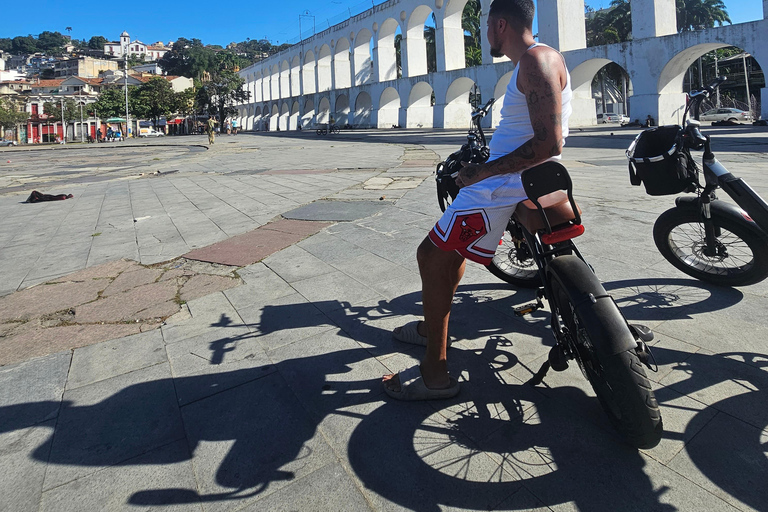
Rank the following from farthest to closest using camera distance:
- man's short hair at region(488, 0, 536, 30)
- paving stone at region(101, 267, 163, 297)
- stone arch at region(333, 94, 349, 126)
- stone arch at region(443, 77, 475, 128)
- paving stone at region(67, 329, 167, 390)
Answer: stone arch at region(333, 94, 349, 126), stone arch at region(443, 77, 475, 128), paving stone at region(101, 267, 163, 297), paving stone at region(67, 329, 167, 390), man's short hair at region(488, 0, 536, 30)

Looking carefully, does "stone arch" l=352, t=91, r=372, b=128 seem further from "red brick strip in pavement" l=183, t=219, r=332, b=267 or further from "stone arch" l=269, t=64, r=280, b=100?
"red brick strip in pavement" l=183, t=219, r=332, b=267

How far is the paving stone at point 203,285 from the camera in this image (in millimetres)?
3680

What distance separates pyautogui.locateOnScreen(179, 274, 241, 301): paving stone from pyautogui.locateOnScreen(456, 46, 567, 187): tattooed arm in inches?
102

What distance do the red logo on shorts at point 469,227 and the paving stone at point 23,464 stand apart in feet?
5.72

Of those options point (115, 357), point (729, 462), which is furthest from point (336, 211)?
point (729, 462)

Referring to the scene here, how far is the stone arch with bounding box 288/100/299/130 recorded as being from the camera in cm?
5941

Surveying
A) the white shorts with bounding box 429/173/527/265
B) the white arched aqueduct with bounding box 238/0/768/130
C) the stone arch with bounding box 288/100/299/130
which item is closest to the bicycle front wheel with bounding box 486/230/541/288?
the white shorts with bounding box 429/173/527/265

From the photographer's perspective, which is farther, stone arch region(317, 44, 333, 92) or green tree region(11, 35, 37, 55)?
green tree region(11, 35, 37, 55)

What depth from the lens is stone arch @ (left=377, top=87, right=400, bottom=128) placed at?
43469 mm

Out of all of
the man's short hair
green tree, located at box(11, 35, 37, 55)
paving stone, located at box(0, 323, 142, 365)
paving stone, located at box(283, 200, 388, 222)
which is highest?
green tree, located at box(11, 35, 37, 55)

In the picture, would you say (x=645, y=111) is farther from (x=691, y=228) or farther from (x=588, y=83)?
(x=691, y=228)

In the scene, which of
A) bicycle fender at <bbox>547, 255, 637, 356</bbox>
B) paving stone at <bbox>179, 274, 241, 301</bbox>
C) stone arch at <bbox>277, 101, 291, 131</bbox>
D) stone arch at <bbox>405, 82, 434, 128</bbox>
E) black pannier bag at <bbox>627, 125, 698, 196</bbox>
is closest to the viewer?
bicycle fender at <bbox>547, 255, 637, 356</bbox>

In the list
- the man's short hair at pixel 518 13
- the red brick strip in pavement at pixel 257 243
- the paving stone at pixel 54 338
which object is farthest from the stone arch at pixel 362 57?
the man's short hair at pixel 518 13

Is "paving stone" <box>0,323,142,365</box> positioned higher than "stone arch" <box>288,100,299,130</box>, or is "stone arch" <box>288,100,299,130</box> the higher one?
"stone arch" <box>288,100,299,130</box>
